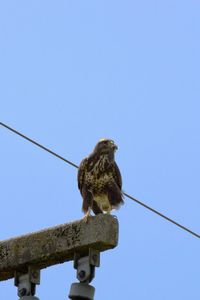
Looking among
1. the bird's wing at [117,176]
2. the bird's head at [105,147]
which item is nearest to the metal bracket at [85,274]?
the bird's wing at [117,176]

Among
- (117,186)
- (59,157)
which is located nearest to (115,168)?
(117,186)

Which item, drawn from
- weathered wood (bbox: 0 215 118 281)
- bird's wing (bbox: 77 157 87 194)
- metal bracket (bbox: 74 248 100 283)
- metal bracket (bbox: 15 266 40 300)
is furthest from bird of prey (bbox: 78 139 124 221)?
metal bracket (bbox: 74 248 100 283)

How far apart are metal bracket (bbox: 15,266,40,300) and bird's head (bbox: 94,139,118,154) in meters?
3.43

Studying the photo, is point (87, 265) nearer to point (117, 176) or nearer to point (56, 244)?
point (56, 244)

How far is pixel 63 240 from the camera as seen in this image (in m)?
6.81

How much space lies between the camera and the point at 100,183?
31.7 feet

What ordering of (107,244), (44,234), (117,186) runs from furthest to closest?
1. (117,186)
2. (44,234)
3. (107,244)

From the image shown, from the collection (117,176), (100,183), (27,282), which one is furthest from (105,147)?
(27,282)

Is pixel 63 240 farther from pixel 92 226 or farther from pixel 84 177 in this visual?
pixel 84 177

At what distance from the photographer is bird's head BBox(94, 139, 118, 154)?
10.2m

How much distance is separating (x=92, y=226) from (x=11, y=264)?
2.58 feet

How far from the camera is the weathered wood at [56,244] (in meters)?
6.58

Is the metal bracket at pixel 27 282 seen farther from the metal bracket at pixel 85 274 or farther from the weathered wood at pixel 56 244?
the metal bracket at pixel 85 274

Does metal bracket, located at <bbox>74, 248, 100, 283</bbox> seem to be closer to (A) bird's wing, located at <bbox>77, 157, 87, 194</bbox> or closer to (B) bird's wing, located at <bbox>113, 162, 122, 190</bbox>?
(A) bird's wing, located at <bbox>77, 157, 87, 194</bbox>
